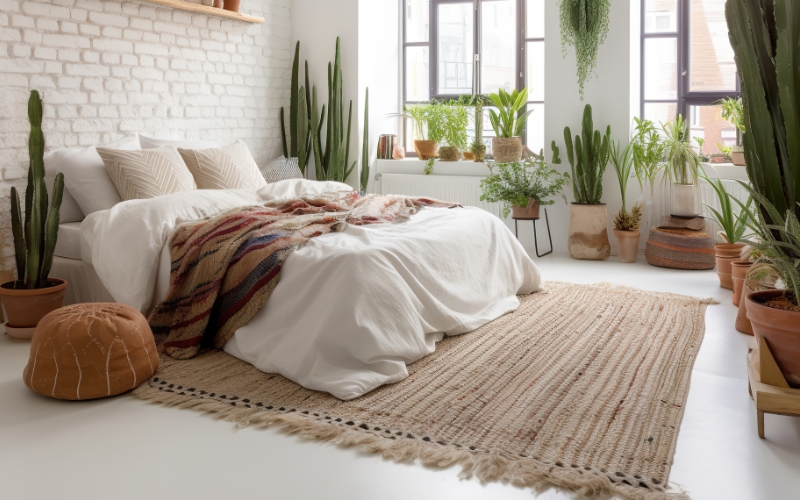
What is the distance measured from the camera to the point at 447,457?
2111 mm

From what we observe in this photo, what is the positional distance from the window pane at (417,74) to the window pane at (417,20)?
4.2 inches

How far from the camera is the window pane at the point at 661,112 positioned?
5828 millimetres

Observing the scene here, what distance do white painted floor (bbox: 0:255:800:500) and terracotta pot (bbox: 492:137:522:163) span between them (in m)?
3.36

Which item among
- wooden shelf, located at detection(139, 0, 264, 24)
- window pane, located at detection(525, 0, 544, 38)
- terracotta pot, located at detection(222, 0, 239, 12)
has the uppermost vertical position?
window pane, located at detection(525, 0, 544, 38)

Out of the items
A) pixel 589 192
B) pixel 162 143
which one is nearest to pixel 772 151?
pixel 589 192

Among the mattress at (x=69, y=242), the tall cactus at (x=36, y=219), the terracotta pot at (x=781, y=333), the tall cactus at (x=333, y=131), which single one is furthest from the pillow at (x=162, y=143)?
the terracotta pot at (x=781, y=333)

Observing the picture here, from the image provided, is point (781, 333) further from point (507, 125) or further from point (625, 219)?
point (507, 125)

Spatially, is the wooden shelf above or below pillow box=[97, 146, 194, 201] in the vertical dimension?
above

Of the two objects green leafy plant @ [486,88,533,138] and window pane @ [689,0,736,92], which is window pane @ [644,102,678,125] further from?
green leafy plant @ [486,88,533,138]

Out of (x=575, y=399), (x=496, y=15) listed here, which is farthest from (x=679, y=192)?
(x=575, y=399)

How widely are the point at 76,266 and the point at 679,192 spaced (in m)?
4.04

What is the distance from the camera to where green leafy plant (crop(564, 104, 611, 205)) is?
545 cm

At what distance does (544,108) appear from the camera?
5762 millimetres

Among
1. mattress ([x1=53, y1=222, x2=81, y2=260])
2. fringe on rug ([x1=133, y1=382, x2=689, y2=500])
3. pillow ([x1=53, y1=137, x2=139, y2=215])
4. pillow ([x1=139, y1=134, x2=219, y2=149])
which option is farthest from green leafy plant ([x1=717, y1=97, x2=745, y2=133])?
mattress ([x1=53, y1=222, x2=81, y2=260])
